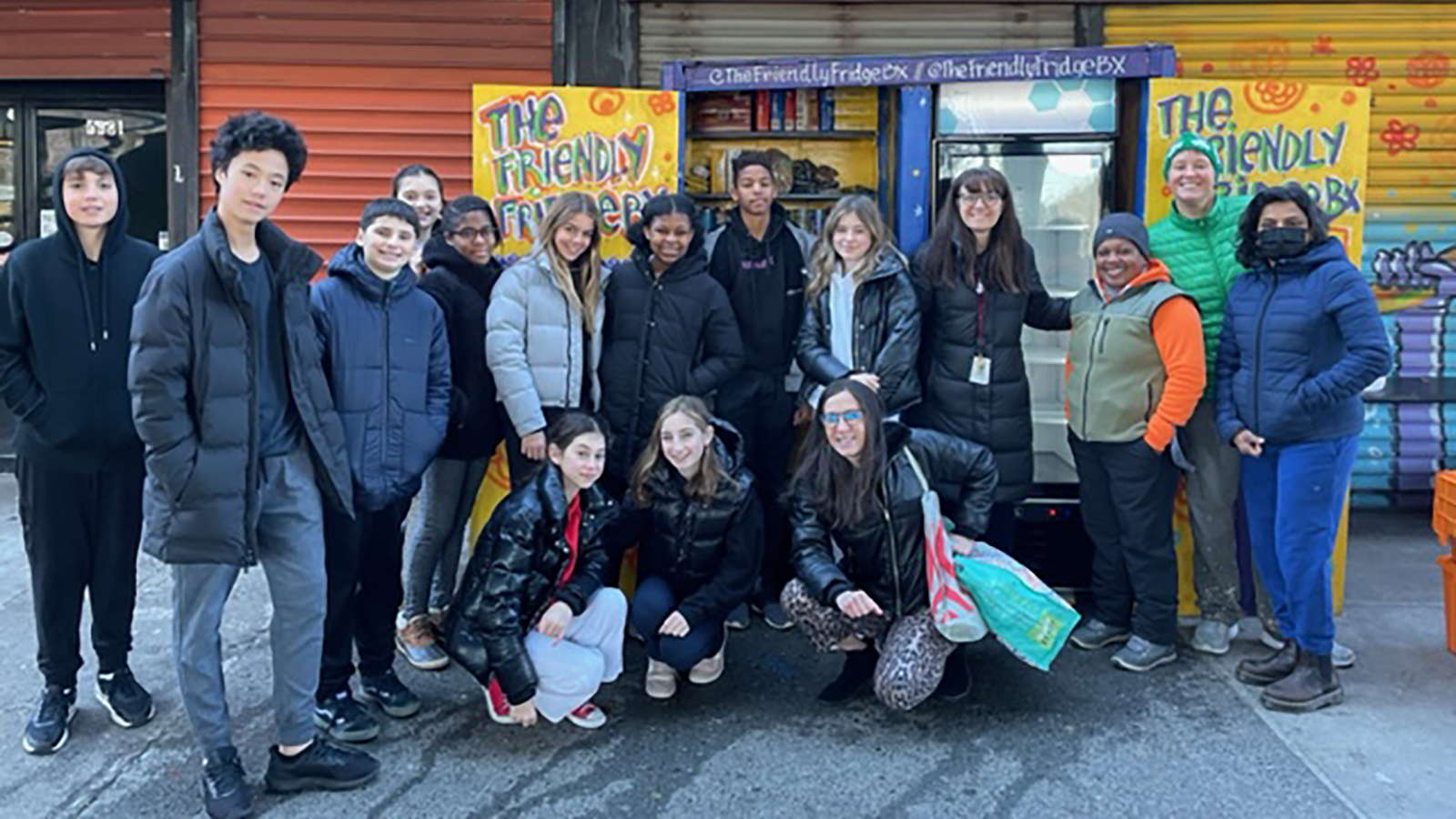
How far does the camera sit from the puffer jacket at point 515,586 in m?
3.58

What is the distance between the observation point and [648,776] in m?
3.41

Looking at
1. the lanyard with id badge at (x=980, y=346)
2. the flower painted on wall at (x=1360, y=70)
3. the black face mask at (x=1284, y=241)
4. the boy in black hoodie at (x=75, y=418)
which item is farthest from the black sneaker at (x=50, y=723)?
the flower painted on wall at (x=1360, y=70)

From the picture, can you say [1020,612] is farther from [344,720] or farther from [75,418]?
[75,418]

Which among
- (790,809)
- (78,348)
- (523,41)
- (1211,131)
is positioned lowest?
(790,809)

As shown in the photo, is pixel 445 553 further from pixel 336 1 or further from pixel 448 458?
pixel 336 1

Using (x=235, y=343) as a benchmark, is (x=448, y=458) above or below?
below

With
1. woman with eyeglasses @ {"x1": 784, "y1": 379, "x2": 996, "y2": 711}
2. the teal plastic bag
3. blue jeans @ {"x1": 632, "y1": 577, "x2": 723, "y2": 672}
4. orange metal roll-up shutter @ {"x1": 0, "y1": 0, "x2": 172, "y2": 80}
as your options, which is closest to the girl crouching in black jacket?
blue jeans @ {"x1": 632, "y1": 577, "x2": 723, "y2": 672}

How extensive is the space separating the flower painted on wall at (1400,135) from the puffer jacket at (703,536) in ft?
15.9

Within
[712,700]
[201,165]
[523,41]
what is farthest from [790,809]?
[201,165]

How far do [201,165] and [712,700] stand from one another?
187 inches

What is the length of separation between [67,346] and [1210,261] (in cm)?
396

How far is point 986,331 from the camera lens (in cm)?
436

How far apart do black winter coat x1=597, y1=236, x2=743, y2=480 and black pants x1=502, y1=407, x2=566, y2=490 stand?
25 cm

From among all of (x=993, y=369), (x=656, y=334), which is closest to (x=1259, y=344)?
(x=993, y=369)
